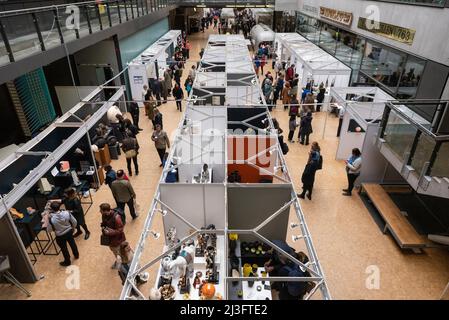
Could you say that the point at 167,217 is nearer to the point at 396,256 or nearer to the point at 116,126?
the point at 396,256

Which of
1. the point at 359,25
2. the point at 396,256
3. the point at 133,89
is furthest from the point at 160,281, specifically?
the point at 359,25

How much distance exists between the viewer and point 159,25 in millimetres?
23516

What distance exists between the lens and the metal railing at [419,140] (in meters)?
5.94

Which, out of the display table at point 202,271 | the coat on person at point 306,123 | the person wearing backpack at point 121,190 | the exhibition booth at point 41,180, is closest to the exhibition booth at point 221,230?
the display table at point 202,271

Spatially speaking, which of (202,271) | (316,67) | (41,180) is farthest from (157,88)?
(202,271)

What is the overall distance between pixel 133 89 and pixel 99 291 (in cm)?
1103

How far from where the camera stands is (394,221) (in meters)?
7.07

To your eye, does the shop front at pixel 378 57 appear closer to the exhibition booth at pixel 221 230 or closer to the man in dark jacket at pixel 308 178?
the man in dark jacket at pixel 308 178

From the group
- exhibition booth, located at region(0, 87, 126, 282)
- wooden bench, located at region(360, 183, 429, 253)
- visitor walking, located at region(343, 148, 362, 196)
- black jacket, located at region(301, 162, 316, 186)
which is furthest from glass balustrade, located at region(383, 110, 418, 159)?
exhibition booth, located at region(0, 87, 126, 282)

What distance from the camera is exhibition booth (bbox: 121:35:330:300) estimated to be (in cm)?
454

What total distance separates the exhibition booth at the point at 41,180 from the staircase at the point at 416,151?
26.0ft

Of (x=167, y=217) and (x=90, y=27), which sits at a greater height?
(x=90, y=27)

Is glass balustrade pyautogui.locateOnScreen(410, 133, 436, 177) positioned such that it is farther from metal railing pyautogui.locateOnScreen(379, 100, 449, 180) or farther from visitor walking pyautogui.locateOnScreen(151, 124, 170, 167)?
visitor walking pyautogui.locateOnScreen(151, 124, 170, 167)

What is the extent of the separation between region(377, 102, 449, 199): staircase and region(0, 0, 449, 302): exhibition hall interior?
35mm
